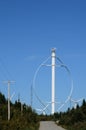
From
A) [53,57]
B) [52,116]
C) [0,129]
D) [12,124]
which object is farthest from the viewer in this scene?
[52,116]

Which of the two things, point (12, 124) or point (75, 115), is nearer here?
point (12, 124)

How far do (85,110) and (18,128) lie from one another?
112 ft

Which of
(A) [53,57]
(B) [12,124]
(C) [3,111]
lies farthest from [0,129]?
(A) [53,57]

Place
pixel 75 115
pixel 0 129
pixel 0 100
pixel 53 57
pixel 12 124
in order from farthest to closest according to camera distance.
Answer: pixel 53 57 < pixel 0 100 < pixel 75 115 < pixel 12 124 < pixel 0 129

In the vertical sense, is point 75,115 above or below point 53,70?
below

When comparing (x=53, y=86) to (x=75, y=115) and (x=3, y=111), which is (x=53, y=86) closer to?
(x=75, y=115)

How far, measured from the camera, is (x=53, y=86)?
121250mm

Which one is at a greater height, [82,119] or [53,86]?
[53,86]

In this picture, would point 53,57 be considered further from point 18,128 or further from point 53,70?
point 18,128

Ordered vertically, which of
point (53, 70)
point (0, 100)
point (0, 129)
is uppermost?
point (53, 70)

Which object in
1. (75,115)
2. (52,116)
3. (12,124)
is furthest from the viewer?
(52,116)

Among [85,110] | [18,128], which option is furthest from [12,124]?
[85,110]

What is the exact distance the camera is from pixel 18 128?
5141 cm

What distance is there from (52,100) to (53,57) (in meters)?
10.7
